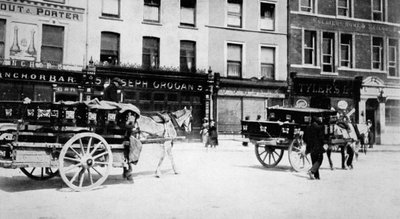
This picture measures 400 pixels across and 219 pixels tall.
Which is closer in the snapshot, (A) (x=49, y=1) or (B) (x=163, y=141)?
(B) (x=163, y=141)

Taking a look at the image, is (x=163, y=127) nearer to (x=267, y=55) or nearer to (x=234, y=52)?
(x=234, y=52)

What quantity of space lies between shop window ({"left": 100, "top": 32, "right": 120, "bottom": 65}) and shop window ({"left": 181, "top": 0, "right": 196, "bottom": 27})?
13.0 feet

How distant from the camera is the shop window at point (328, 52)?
23.3 m

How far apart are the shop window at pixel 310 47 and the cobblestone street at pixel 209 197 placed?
14.5 meters

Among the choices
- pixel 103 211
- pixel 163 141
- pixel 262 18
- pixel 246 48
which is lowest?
pixel 103 211

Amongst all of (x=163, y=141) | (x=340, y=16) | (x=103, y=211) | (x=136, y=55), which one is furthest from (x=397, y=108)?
(x=103, y=211)

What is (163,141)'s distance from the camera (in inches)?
349

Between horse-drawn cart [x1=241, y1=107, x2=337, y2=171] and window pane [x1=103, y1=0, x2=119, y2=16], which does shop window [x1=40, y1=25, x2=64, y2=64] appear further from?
horse-drawn cart [x1=241, y1=107, x2=337, y2=171]

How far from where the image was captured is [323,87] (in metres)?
23.2

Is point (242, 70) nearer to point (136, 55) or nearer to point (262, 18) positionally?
point (262, 18)

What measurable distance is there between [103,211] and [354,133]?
9261 mm

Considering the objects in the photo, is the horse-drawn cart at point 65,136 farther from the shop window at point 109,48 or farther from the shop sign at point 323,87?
the shop sign at point 323,87

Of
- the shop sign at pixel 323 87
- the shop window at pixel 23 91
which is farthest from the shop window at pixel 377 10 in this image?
the shop window at pixel 23 91

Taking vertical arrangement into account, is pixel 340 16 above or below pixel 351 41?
above
